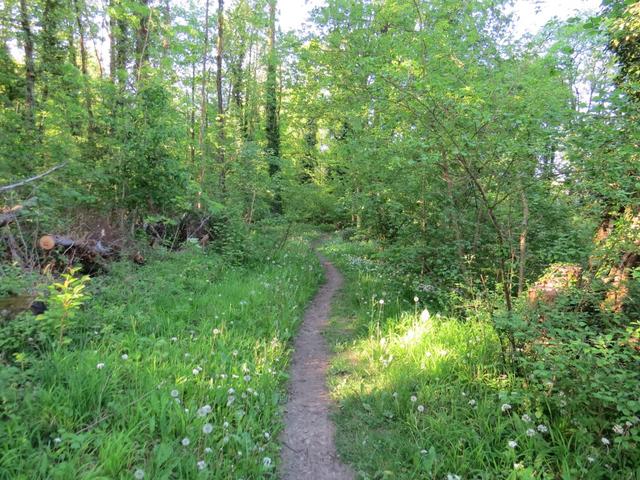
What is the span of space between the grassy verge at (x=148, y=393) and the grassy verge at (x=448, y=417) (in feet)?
2.88

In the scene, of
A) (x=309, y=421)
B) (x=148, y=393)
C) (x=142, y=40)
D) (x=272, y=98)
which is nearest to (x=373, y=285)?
(x=309, y=421)

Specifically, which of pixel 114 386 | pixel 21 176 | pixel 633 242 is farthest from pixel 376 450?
pixel 21 176

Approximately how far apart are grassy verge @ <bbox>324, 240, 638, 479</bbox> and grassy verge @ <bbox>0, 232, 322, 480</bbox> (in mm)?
879

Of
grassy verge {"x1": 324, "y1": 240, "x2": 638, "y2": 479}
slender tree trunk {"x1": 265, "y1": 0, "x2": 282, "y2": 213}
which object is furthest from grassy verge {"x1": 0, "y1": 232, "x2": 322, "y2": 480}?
slender tree trunk {"x1": 265, "y1": 0, "x2": 282, "y2": 213}

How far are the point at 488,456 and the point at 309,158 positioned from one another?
18519 mm

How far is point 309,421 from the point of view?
3.46 metres

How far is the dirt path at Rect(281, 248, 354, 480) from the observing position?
2.85 meters

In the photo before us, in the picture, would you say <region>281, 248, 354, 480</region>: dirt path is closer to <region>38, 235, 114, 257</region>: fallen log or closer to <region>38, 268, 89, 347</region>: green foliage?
<region>38, 268, 89, 347</region>: green foliage

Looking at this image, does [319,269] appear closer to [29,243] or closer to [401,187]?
[401,187]

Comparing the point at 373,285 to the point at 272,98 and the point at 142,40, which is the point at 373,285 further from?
the point at 272,98

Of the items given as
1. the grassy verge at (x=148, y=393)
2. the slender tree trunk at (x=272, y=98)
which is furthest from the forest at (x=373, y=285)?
the slender tree trunk at (x=272, y=98)

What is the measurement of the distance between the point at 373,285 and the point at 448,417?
426cm

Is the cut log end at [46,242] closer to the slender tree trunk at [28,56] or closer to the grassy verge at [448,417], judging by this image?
the slender tree trunk at [28,56]

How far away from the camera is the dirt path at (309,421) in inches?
112
